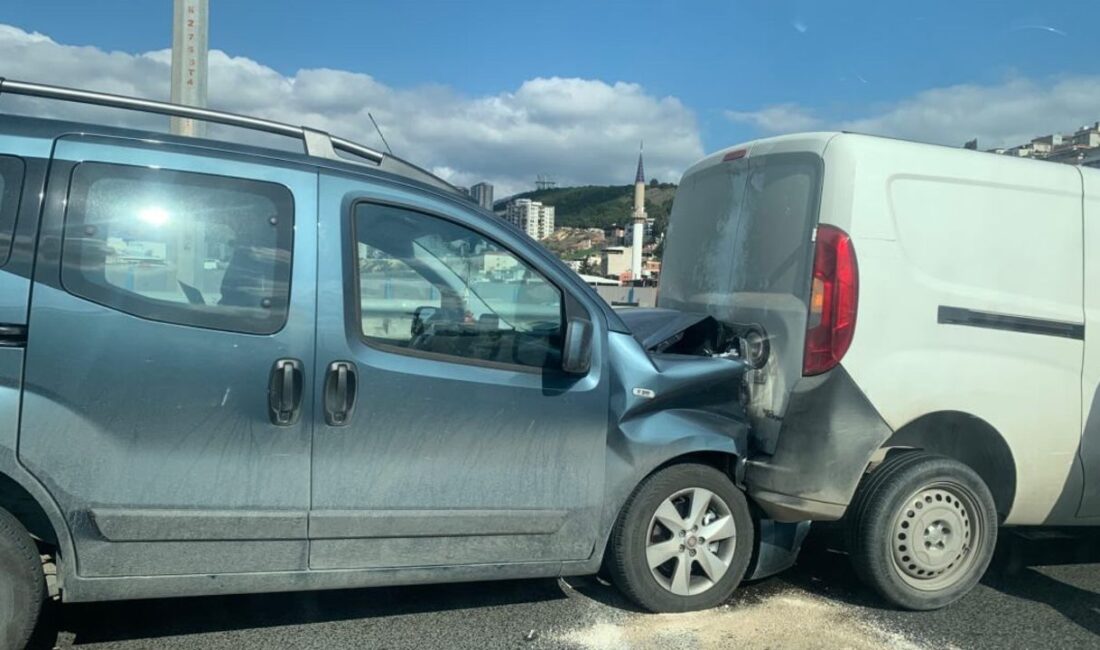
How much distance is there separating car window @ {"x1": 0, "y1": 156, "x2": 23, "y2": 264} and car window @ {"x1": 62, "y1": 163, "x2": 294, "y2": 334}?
17 cm

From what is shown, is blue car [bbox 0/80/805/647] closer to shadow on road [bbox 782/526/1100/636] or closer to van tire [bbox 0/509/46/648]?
van tire [bbox 0/509/46/648]

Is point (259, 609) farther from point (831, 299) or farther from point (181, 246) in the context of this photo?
point (831, 299)

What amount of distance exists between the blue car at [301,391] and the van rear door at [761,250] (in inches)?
19.7

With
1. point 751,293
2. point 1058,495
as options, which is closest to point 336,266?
point 751,293

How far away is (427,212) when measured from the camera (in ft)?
12.1

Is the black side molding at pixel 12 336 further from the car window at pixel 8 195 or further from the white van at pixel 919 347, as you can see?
the white van at pixel 919 347

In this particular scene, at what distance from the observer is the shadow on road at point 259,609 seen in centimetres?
369

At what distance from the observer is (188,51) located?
714 cm

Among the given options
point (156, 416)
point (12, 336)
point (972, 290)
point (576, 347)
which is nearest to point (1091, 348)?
point (972, 290)

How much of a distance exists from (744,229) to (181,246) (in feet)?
9.34

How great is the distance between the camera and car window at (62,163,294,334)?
3166 mm

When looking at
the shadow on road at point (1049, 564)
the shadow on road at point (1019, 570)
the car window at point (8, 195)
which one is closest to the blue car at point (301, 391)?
the car window at point (8, 195)

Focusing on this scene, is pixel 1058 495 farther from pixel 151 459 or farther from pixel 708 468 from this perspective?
pixel 151 459

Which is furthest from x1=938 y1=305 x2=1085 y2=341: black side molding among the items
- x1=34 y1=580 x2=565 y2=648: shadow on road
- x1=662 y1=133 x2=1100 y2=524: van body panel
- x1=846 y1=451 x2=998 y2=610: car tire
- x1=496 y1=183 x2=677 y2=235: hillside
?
x1=496 y1=183 x2=677 y2=235: hillside
